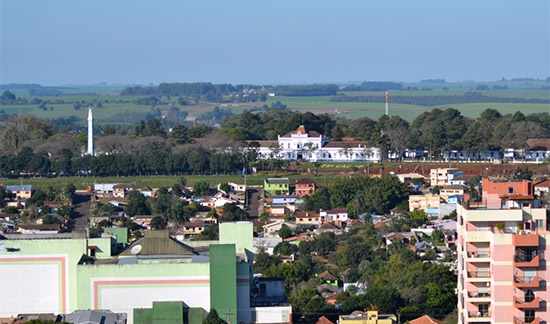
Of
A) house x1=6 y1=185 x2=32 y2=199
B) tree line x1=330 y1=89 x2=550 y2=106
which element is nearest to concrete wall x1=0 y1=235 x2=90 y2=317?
house x1=6 y1=185 x2=32 y2=199

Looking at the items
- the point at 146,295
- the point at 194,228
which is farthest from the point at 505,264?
the point at 194,228

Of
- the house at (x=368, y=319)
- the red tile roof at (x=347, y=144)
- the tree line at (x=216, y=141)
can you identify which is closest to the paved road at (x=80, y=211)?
the tree line at (x=216, y=141)

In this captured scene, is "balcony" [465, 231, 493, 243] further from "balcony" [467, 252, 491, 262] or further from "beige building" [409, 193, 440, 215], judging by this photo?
"beige building" [409, 193, 440, 215]

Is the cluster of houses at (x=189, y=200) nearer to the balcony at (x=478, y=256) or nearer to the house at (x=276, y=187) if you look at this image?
the house at (x=276, y=187)

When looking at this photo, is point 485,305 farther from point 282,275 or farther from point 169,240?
point 282,275

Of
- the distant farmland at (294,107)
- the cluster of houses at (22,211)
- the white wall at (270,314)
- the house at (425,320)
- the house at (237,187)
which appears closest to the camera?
the white wall at (270,314)

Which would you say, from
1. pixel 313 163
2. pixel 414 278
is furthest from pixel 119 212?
pixel 414 278

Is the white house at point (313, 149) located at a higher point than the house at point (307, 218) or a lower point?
higher
